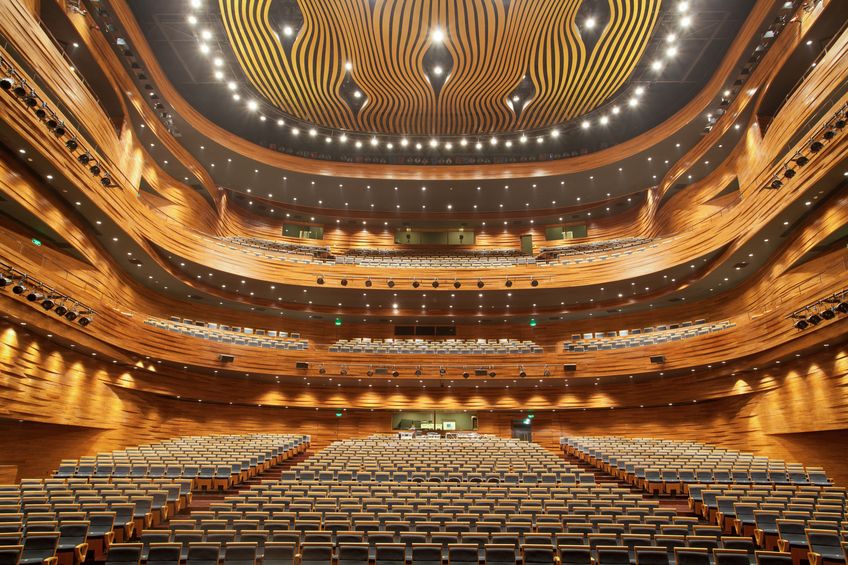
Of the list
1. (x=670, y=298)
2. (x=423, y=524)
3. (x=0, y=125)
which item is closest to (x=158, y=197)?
(x=0, y=125)

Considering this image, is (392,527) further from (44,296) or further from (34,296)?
(44,296)

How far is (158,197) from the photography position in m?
18.0

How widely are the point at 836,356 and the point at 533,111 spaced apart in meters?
12.3

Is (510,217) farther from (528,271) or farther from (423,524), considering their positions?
(423,524)

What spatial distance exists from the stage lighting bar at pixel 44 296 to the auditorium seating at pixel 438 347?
8.64 m

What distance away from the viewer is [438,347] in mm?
19062

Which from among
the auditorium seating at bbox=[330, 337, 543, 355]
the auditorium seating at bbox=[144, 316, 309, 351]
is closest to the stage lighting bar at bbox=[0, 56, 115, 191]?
the auditorium seating at bbox=[144, 316, 309, 351]

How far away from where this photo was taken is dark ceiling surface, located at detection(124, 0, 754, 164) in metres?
14.4

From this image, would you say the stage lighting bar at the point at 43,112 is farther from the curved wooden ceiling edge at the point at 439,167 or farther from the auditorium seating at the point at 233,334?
the auditorium seating at the point at 233,334

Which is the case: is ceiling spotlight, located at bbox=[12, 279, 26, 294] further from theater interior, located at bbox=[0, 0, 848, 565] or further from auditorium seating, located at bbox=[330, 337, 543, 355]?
auditorium seating, located at bbox=[330, 337, 543, 355]

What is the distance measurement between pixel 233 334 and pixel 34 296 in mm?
8348

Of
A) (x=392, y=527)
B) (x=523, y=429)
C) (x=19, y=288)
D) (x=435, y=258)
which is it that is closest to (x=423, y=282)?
(x=435, y=258)

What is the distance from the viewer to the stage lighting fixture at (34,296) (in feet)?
31.4

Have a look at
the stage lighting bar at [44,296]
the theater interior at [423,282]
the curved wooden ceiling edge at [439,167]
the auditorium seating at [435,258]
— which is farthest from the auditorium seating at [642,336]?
the stage lighting bar at [44,296]
